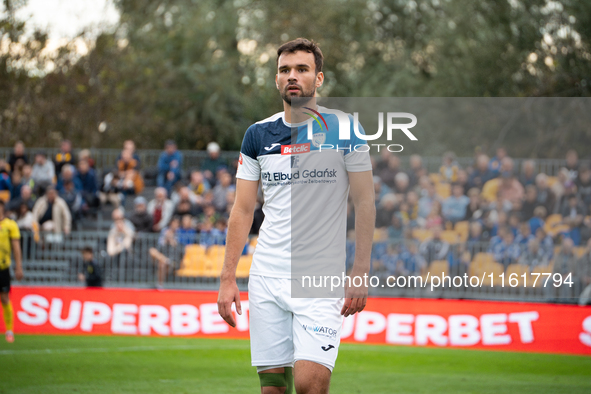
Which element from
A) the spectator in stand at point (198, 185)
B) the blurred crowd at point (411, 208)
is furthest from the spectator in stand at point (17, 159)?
the spectator in stand at point (198, 185)

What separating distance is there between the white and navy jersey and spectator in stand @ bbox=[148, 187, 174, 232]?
38.2 ft

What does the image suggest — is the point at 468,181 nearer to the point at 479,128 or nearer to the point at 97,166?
the point at 479,128

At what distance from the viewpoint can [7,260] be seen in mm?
10898

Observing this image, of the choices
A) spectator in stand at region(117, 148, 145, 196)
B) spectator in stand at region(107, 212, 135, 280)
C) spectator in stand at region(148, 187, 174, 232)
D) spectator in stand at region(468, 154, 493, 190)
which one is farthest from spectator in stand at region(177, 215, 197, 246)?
spectator in stand at region(468, 154, 493, 190)

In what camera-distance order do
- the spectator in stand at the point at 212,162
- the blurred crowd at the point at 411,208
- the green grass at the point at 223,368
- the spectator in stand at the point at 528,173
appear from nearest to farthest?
1. the green grass at the point at 223,368
2. the blurred crowd at the point at 411,208
3. the spectator in stand at the point at 528,173
4. the spectator in stand at the point at 212,162

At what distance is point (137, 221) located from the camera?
1512 centimetres

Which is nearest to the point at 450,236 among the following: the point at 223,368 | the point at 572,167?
the point at 572,167

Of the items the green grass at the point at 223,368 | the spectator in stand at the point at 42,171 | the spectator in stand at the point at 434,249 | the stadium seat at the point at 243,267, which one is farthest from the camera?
the spectator in stand at the point at 42,171

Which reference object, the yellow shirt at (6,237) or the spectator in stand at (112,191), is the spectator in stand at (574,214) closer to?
the yellow shirt at (6,237)

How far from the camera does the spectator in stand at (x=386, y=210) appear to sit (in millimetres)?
13859

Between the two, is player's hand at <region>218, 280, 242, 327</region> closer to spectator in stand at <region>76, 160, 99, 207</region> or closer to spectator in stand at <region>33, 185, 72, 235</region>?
spectator in stand at <region>33, 185, 72, 235</region>

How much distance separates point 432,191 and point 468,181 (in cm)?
76

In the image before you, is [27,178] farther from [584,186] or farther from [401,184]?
[584,186]

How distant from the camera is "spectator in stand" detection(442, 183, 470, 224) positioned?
13.5 m
